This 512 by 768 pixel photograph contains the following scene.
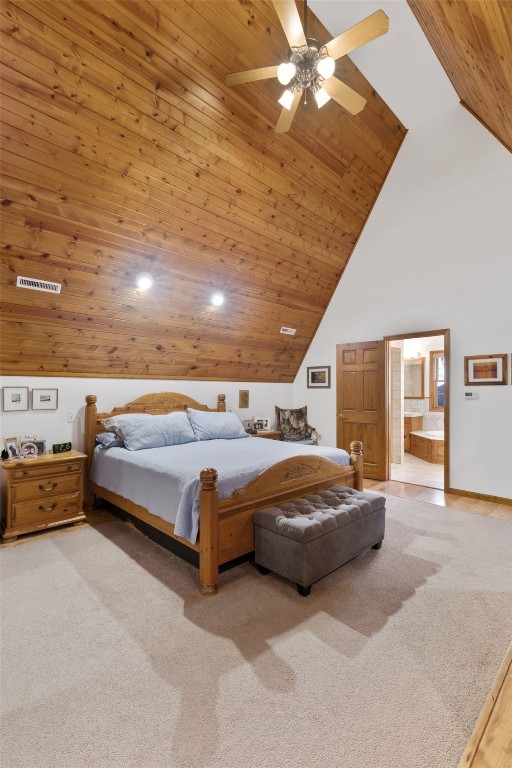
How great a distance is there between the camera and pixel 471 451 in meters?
4.55

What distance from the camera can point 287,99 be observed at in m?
2.53

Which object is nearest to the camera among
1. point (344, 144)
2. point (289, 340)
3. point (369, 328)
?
point (344, 144)

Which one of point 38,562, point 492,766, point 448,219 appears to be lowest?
point 38,562

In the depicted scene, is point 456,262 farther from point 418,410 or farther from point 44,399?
point 44,399

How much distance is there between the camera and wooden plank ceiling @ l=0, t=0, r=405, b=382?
2.48m

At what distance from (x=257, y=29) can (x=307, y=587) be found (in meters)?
4.04

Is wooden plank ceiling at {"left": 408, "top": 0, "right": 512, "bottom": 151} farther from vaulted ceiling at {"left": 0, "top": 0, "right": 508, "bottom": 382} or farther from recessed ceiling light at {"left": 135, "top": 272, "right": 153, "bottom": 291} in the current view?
recessed ceiling light at {"left": 135, "top": 272, "right": 153, "bottom": 291}

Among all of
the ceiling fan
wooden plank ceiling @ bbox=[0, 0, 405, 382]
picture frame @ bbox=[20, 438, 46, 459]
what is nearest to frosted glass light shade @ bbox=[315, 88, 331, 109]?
the ceiling fan

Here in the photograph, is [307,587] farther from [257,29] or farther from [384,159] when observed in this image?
[384,159]

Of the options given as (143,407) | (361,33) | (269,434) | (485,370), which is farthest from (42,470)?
(485,370)

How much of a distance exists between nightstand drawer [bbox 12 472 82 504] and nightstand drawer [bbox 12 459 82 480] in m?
0.04

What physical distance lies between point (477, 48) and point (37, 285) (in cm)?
363

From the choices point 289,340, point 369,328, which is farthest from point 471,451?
point 289,340

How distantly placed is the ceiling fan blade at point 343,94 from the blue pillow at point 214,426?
3.35 m
